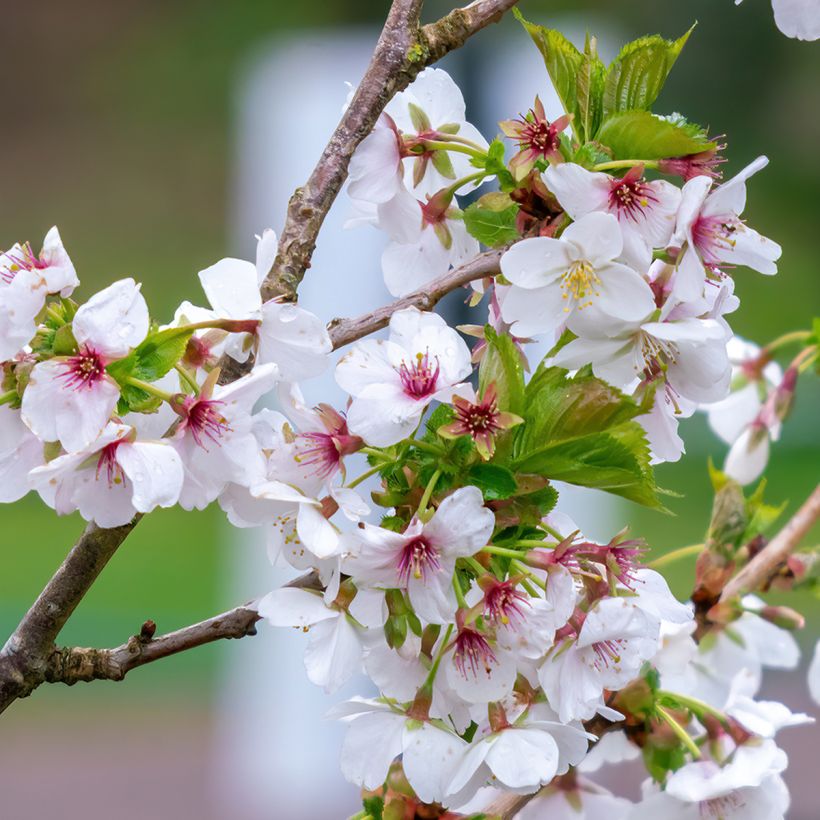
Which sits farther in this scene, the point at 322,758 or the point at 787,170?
the point at 787,170

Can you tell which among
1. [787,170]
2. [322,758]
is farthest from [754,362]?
[787,170]

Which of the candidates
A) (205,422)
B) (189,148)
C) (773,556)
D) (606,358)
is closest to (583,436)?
(606,358)

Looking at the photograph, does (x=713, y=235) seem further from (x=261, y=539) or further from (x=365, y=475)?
(x=261, y=539)

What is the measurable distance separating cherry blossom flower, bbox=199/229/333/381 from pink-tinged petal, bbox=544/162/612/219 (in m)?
0.09

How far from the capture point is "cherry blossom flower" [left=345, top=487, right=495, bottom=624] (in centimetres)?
45

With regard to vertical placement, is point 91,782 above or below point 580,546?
below

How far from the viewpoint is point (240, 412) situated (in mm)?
447

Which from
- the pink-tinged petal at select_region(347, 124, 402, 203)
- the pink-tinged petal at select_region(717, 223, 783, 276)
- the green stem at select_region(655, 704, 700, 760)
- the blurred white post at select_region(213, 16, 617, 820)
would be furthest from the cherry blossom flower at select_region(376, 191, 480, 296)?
the blurred white post at select_region(213, 16, 617, 820)

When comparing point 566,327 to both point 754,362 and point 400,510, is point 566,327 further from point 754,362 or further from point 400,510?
point 754,362

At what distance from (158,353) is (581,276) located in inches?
5.6

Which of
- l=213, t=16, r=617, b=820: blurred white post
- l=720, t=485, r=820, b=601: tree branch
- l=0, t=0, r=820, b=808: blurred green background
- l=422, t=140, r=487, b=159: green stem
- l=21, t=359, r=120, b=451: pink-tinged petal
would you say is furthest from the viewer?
l=0, t=0, r=820, b=808: blurred green background

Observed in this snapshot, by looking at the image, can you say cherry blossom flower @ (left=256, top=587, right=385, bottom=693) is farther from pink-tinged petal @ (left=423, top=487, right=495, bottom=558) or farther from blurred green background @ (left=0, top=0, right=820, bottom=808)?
blurred green background @ (left=0, top=0, right=820, bottom=808)

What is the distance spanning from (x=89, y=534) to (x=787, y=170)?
8602mm

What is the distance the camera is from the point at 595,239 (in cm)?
46
